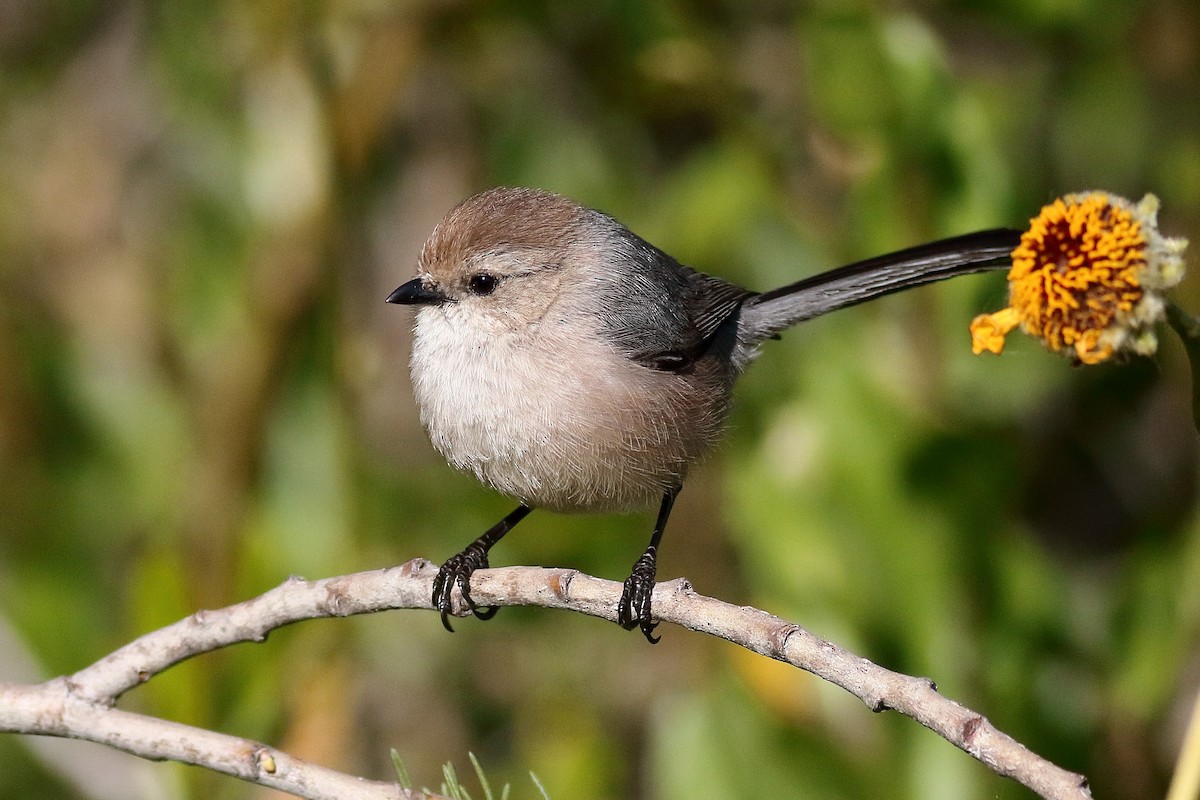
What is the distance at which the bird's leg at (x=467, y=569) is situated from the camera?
10.8 feet

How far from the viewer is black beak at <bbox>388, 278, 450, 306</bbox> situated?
3.83 metres

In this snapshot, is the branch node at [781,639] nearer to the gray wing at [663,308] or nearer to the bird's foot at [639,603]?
the bird's foot at [639,603]

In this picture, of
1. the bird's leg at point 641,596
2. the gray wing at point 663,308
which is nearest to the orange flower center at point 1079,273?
the bird's leg at point 641,596

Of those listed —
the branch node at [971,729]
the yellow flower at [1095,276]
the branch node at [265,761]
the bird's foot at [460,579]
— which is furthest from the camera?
the bird's foot at [460,579]

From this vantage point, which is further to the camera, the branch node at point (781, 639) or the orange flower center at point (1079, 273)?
the branch node at point (781, 639)

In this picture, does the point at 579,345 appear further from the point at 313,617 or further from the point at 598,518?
the point at 313,617

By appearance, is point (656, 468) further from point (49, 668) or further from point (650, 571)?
point (49, 668)

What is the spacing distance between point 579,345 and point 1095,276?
1835 millimetres

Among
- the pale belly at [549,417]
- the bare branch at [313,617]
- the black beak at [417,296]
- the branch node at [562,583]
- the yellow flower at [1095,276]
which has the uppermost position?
the black beak at [417,296]

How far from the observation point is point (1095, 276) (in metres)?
2.15

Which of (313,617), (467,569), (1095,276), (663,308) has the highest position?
(663,308)

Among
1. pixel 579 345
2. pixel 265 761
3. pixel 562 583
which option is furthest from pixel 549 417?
pixel 265 761

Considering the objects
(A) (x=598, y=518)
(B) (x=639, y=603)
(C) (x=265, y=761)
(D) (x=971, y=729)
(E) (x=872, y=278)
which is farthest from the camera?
(A) (x=598, y=518)

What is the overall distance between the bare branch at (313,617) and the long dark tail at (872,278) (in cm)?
128
